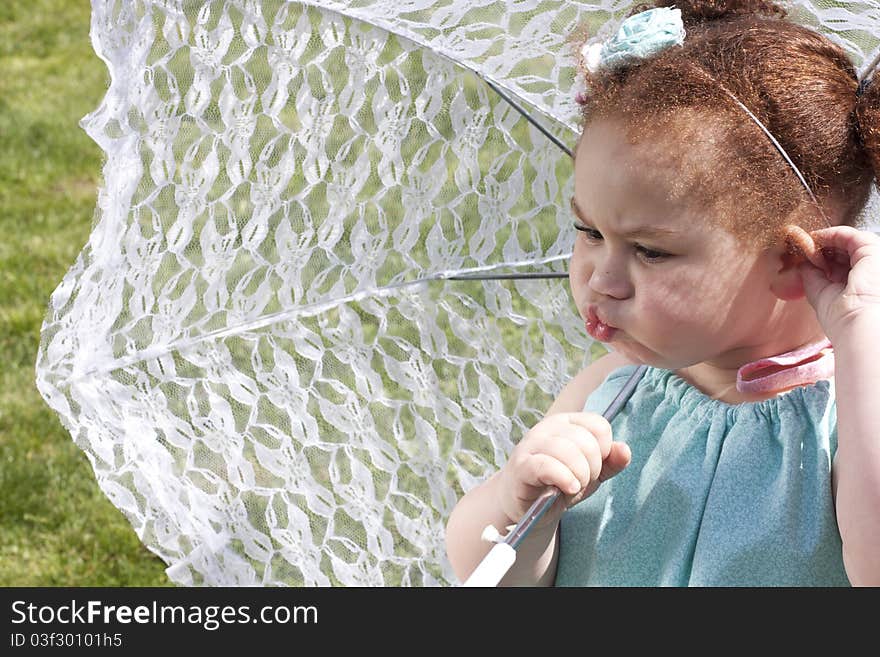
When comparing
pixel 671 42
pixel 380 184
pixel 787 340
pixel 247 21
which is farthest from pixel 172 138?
pixel 787 340

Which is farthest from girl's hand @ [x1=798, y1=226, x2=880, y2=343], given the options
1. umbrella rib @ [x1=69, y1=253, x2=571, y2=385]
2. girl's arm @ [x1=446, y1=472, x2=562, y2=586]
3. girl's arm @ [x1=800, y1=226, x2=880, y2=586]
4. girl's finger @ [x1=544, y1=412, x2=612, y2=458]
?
umbrella rib @ [x1=69, y1=253, x2=571, y2=385]

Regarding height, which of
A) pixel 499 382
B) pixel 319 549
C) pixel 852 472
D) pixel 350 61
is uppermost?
pixel 350 61

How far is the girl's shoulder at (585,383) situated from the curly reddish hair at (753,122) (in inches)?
15.6

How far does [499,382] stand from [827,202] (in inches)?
26.8

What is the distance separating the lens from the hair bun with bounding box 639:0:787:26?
1.73m

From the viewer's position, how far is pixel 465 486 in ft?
6.75

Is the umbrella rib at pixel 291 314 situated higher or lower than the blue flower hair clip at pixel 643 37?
lower

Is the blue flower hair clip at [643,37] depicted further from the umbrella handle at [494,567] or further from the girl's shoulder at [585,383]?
the umbrella handle at [494,567]

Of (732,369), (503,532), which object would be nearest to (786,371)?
(732,369)

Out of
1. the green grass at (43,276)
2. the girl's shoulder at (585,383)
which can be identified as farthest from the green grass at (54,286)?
the girl's shoulder at (585,383)

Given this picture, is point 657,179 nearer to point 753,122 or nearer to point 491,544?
point 753,122

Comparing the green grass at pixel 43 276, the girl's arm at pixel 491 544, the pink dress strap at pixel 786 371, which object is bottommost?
the green grass at pixel 43 276

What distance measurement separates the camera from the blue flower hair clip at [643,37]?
5.27ft

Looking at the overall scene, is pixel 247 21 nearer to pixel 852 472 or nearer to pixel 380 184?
pixel 380 184
